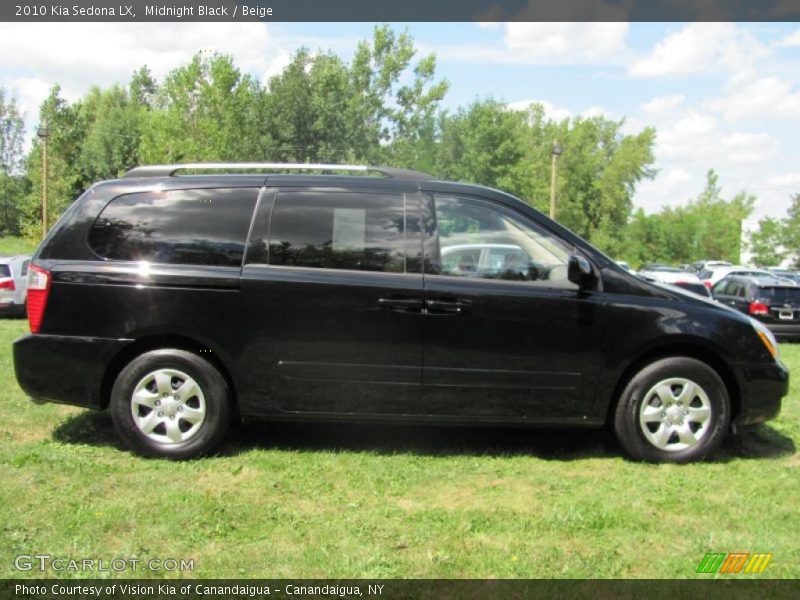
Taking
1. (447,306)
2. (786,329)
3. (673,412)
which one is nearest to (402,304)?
(447,306)

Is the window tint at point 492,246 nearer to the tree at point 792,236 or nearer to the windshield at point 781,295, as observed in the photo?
the windshield at point 781,295

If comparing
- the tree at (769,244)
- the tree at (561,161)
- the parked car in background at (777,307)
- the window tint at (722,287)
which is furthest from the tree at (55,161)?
the tree at (769,244)

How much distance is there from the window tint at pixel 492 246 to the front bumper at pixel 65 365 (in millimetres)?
2318

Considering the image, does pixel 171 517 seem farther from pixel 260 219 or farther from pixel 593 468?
pixel 593 468

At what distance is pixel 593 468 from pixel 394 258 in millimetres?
1977

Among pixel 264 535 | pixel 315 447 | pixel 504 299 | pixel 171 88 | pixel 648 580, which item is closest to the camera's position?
pixel 648 580

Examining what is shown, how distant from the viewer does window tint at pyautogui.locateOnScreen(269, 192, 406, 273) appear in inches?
193

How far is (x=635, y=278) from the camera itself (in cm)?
506

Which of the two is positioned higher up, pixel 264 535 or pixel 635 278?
pixel 635 278

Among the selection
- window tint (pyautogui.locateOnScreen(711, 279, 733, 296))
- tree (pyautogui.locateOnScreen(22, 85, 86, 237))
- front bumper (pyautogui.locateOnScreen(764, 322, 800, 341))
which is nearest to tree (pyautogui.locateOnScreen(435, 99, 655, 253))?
tree (pyautogui.locateOnScreen(22, 85, 86, 237))

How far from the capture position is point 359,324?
4.81 meters

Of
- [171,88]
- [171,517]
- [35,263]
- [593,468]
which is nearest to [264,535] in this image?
[171,517]

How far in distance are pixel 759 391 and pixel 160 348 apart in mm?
4170

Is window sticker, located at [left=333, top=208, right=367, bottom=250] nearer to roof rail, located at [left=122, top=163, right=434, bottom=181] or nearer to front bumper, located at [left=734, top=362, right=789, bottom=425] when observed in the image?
roof rail, located at [left=122, top=163, right=434, bottom=181]
